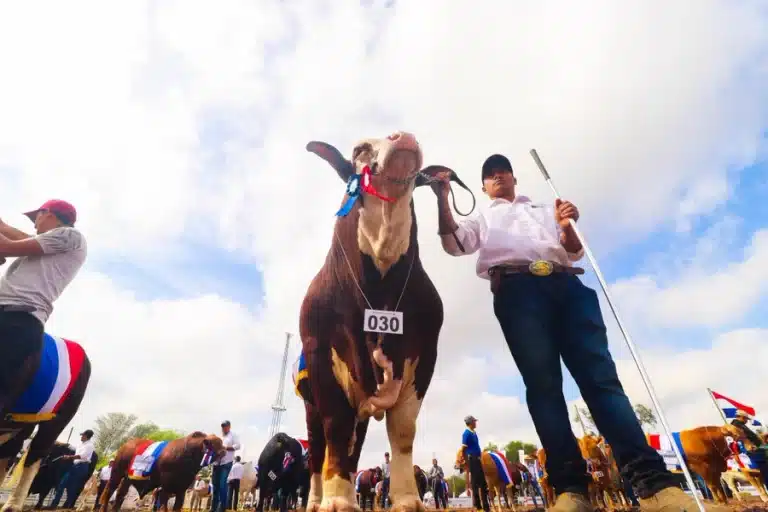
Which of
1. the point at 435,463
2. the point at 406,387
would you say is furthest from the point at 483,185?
the point at 435,463

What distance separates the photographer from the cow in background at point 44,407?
3734 mm

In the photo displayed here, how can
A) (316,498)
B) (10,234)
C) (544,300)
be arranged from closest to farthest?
1. (544,300)
2. (316,498)
3. (10,234)

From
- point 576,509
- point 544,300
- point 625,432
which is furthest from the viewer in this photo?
point 544,300

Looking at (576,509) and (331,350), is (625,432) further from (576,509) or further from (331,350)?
(331,350)

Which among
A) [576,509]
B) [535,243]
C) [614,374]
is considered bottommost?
[576,509]

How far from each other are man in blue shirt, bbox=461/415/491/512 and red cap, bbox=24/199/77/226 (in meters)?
9.33

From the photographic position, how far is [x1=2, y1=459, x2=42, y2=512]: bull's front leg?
3.76 metres

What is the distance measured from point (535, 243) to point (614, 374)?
3.40 feet

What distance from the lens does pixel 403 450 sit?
2.97 meters

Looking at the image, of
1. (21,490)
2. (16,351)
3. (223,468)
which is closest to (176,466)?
(223,468)

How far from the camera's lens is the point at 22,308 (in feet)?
10.6

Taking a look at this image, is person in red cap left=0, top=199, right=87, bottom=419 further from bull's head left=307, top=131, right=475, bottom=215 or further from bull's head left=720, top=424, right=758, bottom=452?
bull's head left=720, top=424, right=758, bottom=452

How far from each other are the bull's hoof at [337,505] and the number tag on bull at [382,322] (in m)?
1.03

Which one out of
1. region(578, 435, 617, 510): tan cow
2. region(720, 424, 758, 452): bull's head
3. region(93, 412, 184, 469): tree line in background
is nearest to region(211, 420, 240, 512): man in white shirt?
region(578, 435, 617, 510): tan cow
